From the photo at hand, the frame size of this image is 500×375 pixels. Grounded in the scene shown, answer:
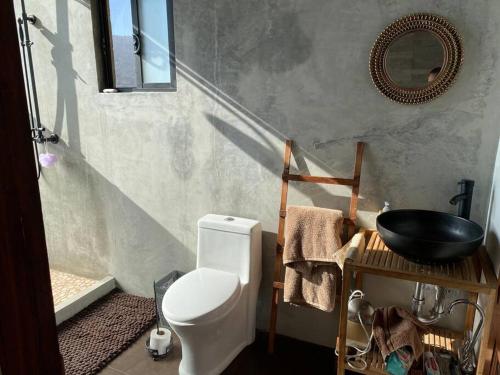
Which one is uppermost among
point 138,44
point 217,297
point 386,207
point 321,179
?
point 138,44

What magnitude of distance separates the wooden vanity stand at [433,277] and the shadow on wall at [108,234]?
4.06 ft

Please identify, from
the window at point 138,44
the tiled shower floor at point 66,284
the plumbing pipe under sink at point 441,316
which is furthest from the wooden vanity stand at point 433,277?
the tiled shower floor at point 66,284

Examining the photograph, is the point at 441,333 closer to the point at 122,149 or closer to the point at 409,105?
the point at 409,105

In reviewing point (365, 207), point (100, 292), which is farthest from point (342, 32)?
point (100, 292)

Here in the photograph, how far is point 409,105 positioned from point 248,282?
4.13 feet

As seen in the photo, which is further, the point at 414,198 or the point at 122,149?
the point at 122,149

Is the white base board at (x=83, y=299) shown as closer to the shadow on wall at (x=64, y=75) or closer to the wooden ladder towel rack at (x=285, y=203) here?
the shadow on wall at (x=64, y=75)

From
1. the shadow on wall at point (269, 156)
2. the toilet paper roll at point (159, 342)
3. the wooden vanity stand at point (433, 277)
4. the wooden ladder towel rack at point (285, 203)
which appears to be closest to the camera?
the wooden vanity stand at point (433, 277)

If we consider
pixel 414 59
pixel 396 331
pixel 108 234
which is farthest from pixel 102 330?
pixel 414 59

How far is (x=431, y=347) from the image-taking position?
1.79 m

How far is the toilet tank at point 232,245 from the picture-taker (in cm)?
216

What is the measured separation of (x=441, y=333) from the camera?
1.90 metres

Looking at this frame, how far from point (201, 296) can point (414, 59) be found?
1.56 metres

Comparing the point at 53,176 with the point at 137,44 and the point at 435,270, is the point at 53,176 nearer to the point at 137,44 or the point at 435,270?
the point at 137,44
